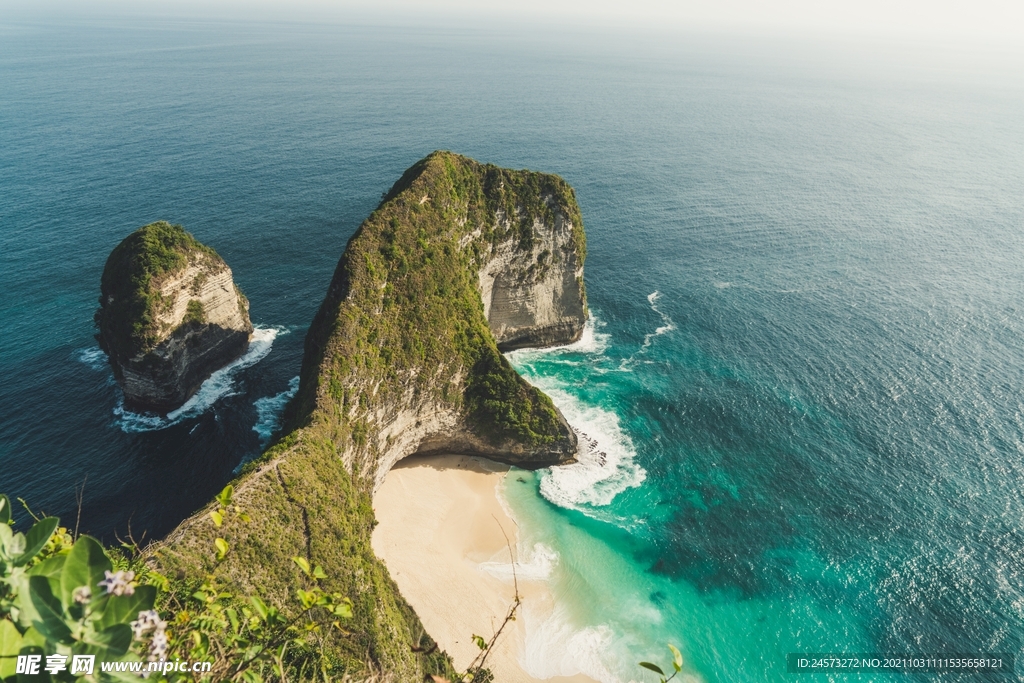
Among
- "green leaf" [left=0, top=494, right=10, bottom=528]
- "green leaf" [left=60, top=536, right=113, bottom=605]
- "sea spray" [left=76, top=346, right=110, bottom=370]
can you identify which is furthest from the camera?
"sea spray" [left=76, top=346, right=110, bottom=370]

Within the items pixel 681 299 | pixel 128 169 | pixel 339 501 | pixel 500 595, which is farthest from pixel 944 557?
pixel 128 169

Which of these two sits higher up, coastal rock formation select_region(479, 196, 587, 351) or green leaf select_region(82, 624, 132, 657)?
green leaf select_region(82, 624, 132, 657)

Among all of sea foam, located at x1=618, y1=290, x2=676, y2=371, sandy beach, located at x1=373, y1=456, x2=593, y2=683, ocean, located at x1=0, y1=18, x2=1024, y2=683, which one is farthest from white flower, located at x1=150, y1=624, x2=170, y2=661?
sea foam, located at x1=618, y1=290, x2=676, y2=371

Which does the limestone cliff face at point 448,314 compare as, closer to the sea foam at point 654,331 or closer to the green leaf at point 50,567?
the sea foam at point 654,331

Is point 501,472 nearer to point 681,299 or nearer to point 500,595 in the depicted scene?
point 500,595

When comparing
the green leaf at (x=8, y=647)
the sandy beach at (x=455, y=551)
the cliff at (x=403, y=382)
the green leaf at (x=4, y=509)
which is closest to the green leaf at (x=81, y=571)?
the green leaf at (x=8, y=647)

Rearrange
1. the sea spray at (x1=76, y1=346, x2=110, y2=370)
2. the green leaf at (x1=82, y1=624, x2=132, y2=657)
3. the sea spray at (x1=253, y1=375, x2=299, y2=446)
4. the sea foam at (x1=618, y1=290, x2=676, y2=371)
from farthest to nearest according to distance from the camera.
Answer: the sea foam at (x1=618, y1=290, x2=676, y2=371)
the sea spray at (x1=76, y1=346, x2=110, y2=370)
the sea spray at (x1=253, y1=375, x2=299, y2=446)
the green leaf at (x1=82, y1=624, x2=132, y2=657)

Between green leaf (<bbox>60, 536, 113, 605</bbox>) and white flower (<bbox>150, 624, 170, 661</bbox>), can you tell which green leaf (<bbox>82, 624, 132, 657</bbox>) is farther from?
white flower (<bbox>150, 624, 170, 661</bbox>)
